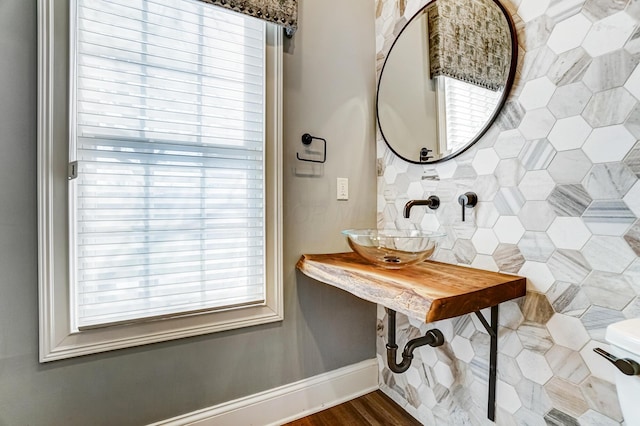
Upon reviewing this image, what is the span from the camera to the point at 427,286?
97cm

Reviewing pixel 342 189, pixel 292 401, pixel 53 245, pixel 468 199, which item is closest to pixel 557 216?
pixel 468 199

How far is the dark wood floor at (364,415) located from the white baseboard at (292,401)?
0.12 ft

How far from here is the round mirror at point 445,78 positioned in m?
1.16

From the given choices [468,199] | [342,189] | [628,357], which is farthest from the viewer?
[342,189]

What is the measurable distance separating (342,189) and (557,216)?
970 mm

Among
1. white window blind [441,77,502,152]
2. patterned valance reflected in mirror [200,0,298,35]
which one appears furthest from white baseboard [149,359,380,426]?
patterned valance reflected in mirror [200,0,298,35]

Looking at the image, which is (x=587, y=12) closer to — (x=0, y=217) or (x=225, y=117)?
(x=225, y=117)

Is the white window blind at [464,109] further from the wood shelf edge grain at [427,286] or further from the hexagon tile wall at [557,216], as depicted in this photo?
the wood shelf edge grain at [427,286]

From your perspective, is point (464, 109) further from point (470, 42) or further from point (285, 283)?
point (285, 283)

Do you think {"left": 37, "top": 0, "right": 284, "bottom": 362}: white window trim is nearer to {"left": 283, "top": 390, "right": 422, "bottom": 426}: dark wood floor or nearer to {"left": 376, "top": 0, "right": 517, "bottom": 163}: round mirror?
{"left": 283, "top": 390, "right": 422, "bottom": 426}: dark wood floor

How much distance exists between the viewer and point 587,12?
91 centimetres

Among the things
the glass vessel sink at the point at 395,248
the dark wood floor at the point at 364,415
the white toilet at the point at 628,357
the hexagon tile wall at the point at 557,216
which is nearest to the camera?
the white toilet at the point at 628,357

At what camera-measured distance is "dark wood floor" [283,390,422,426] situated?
1.49 meters

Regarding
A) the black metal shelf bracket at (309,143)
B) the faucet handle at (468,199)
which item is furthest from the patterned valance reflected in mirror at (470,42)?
the black metal shelf bracket at (309,143)
